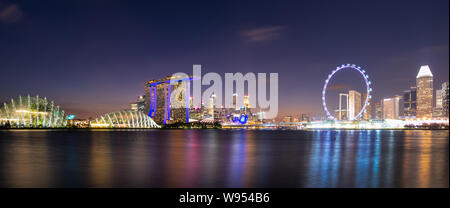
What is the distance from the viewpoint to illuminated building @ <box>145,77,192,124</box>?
16449 centimetres

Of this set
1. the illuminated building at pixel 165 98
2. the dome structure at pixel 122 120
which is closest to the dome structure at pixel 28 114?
the dome structure at pixel 122 120

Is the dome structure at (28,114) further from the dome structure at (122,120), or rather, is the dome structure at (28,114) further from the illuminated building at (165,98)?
the illuminated building at (165,98)

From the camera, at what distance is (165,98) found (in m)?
164

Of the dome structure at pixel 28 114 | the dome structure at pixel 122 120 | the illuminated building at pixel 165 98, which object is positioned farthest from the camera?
the illuminated building at pixel 165 98

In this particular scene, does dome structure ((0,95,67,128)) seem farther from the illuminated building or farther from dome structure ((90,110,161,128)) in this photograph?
the illuminated building

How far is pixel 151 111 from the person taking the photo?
167375mm

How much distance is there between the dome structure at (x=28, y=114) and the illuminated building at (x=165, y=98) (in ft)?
171

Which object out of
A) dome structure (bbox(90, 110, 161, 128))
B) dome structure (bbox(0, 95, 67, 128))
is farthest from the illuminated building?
dome structure (bbox(0, 95, 67, 128))

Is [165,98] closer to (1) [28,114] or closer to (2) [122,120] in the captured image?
(2) [122,120]

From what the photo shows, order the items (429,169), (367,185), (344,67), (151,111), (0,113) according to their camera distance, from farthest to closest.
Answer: (151,111), (0,113), (344,67), (429,169), (367,185)

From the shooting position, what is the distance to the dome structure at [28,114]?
10888 cm
